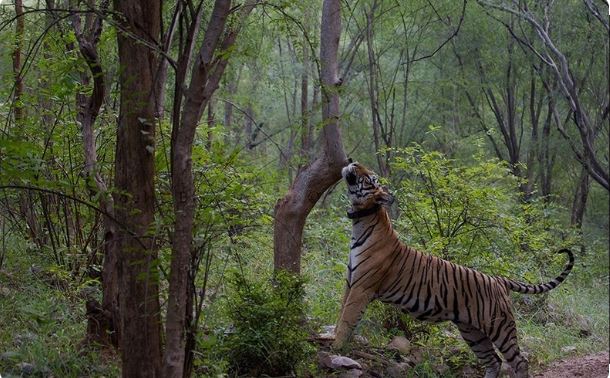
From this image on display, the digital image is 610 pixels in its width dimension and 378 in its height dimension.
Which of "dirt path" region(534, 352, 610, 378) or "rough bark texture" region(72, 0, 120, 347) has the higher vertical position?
"rough bark texture" region(72, 0, 120, 347)

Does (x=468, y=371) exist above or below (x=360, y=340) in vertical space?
below

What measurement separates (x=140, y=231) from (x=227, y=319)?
2.04 metres

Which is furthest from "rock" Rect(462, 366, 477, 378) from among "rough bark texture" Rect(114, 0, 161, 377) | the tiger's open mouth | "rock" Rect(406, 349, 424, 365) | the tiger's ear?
"rough bark texture" Rect(114, 0, 161, 377)

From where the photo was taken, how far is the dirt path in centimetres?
745

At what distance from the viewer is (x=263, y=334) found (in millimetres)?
5438

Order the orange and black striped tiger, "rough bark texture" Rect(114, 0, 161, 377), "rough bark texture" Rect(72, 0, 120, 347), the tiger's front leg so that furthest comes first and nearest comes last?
1. the orange and black striped tiger
2. the tiger's front leg
3. "rough bark texture" Rect(72, 0, 120, 347)
4. "rough bark texture" Rect(114, 0, 161, 377)

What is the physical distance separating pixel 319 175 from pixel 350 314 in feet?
4.06

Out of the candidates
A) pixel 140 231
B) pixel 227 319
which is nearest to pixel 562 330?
pixel 227 319

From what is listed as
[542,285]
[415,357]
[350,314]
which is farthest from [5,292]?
[542,285]

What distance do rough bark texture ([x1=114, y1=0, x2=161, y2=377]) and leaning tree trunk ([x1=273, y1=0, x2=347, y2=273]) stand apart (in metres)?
2.41

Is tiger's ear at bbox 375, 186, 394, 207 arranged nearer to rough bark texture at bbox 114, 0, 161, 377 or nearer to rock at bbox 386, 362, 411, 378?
rock at bbox 386, 362, 411, 378

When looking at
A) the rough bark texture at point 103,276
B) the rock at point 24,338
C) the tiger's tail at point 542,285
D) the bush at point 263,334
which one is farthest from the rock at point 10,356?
the tiger's tail at point 542,285

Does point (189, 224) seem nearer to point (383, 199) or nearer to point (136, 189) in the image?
point (136, 189)

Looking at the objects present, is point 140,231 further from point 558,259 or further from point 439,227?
point 558,259
